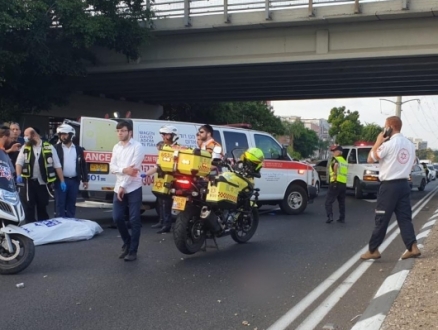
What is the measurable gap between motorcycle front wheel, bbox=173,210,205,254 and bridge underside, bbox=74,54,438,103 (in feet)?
45.6

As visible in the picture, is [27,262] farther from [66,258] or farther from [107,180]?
[107,180]

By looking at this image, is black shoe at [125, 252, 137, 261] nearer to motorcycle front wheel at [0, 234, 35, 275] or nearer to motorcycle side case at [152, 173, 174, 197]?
motorcycle side case at [152, 173, 174, 197]

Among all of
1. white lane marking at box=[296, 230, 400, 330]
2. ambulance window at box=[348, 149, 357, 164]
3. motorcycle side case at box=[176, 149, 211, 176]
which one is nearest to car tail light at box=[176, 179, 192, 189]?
motorcycle side case at box=[176, 149, 211, 176]

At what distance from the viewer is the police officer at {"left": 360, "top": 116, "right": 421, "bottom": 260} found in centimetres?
713

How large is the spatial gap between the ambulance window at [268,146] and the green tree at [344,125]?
42667 mm

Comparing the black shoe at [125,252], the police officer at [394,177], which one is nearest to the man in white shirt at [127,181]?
the black shoe at [125,252]

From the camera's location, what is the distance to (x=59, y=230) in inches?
347

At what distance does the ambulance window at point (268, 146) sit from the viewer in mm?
13183

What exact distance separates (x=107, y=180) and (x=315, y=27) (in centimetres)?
1225

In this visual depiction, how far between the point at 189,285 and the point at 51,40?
641 inches

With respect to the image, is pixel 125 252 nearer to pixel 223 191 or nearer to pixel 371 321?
pixel 223 191

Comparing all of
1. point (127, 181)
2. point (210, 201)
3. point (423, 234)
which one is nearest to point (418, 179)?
point (423, 234)

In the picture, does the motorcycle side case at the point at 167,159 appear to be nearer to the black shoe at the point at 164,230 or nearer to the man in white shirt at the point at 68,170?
the black shoe at the point at 164,230

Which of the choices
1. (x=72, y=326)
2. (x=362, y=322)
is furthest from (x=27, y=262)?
(x=362, y=322)
